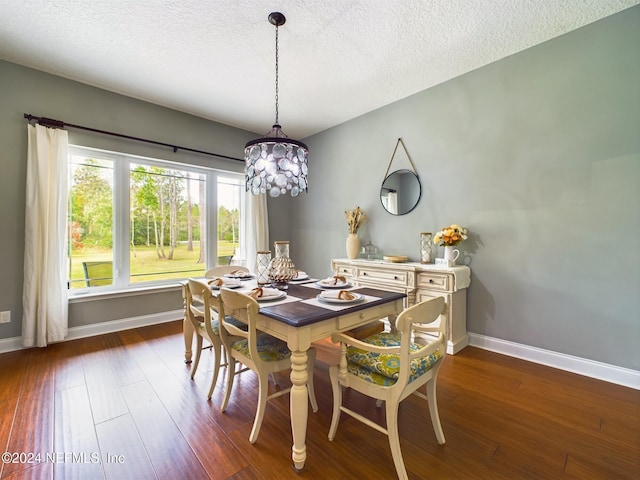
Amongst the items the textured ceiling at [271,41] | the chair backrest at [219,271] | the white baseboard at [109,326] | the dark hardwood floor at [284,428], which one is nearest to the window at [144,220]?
the white baseboard at [109,326]

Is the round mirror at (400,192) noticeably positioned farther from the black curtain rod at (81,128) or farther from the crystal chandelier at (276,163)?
the black curtain rod at (81,128)

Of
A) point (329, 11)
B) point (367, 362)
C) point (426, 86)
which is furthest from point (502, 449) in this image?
point (426, 86)

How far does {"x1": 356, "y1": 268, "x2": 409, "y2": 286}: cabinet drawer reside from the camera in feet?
9.60

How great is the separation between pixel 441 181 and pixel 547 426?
2.25 m

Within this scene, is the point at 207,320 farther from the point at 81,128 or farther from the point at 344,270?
the point at 81,128

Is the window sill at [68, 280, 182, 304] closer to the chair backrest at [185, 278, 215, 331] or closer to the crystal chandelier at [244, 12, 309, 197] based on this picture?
the chair backrest at [185, 278, 215, 331]

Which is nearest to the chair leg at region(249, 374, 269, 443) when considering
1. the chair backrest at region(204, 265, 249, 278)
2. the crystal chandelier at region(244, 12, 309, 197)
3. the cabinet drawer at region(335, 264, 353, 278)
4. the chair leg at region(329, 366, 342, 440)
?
the chair leg at region(329, 366, 342, 440)

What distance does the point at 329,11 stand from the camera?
6.93 ft

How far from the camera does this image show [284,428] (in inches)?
65.6

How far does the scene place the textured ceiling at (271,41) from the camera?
6.81 feet

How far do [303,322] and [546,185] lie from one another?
8.14ft

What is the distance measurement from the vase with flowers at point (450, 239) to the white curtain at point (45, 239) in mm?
3852

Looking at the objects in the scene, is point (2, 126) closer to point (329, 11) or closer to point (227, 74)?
point (227, 74)

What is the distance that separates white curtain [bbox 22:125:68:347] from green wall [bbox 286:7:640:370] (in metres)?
3.72
